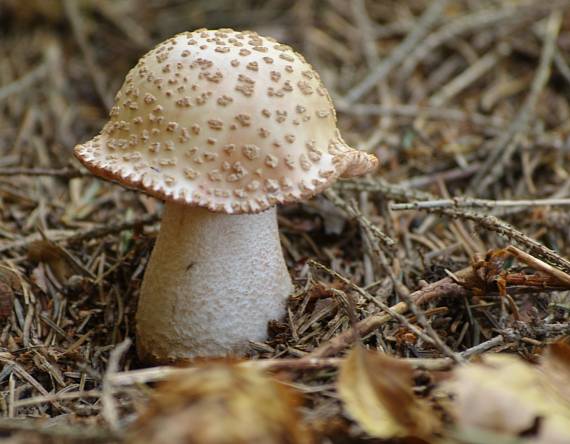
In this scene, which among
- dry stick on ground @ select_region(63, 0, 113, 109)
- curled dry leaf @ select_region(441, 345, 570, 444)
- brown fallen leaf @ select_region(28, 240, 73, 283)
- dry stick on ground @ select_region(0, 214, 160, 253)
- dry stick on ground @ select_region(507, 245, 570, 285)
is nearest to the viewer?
curled dry leaf @ select_region(441, 345, 570, 444)

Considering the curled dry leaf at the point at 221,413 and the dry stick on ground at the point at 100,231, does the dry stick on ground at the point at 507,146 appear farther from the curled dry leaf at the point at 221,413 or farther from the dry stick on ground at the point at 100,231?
the curled dry leaf at the point at 221,413

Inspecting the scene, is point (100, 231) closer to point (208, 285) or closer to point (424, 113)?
point (208, 285)

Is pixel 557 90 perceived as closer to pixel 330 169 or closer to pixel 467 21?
pixel 467 21

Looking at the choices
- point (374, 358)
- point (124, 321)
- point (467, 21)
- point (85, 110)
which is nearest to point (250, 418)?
point (374, 358)

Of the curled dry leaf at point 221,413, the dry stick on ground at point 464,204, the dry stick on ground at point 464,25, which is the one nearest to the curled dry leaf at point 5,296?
the curled dry leaf at point 221,413

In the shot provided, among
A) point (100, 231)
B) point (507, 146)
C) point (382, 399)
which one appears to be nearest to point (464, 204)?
point (507, 146)

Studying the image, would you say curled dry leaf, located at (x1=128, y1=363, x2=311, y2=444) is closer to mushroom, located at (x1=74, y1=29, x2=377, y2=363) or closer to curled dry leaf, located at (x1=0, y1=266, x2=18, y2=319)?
mushroom, located at (x1=74, y1=29, x2=377, y2=363)

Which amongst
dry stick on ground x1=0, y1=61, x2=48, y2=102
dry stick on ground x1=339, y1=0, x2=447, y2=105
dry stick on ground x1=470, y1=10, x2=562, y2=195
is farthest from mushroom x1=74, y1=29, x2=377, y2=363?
dry stick on ground x1=0, y1=61, x2=48, y2=102
